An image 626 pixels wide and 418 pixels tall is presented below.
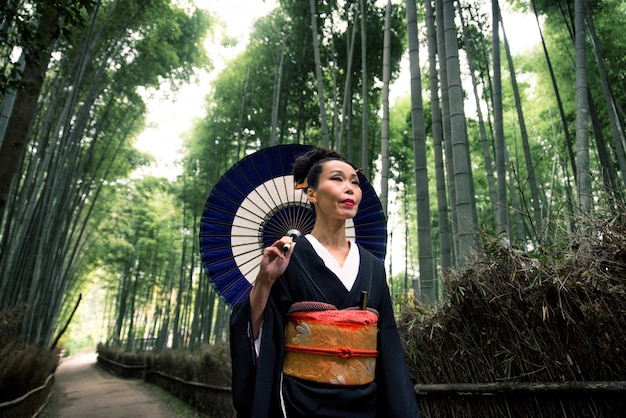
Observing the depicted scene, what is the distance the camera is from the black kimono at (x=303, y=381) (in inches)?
45.4

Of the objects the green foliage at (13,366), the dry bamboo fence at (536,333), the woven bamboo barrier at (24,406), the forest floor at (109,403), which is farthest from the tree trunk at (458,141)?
the forest floor at (109,403)

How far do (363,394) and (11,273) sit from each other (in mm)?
5410

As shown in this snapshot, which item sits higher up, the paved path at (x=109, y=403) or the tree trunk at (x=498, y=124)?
the tree trunk at (x=498, y=124)

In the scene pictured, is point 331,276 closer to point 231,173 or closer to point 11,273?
point 231,173

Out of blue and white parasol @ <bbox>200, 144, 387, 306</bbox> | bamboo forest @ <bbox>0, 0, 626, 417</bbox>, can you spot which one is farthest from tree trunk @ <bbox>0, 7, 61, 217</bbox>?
blue and white parasol @ <bbox>200, 144, 387, 306</bbox>

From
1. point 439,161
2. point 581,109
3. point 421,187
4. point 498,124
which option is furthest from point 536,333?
point 498,124

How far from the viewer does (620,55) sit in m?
5.91

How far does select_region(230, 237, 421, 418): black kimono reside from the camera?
1.15 m

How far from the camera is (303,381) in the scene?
1188mm

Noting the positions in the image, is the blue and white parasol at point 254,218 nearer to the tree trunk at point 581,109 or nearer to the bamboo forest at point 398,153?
the bamboo forest at point 398,153

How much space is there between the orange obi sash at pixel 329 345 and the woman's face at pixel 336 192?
1.05 ft

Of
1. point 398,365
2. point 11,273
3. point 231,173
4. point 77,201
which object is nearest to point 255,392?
point 398,365

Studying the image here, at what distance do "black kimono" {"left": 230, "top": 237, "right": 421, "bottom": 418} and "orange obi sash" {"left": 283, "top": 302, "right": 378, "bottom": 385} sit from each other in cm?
2

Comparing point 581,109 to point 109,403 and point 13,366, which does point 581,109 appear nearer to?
point 13,366
